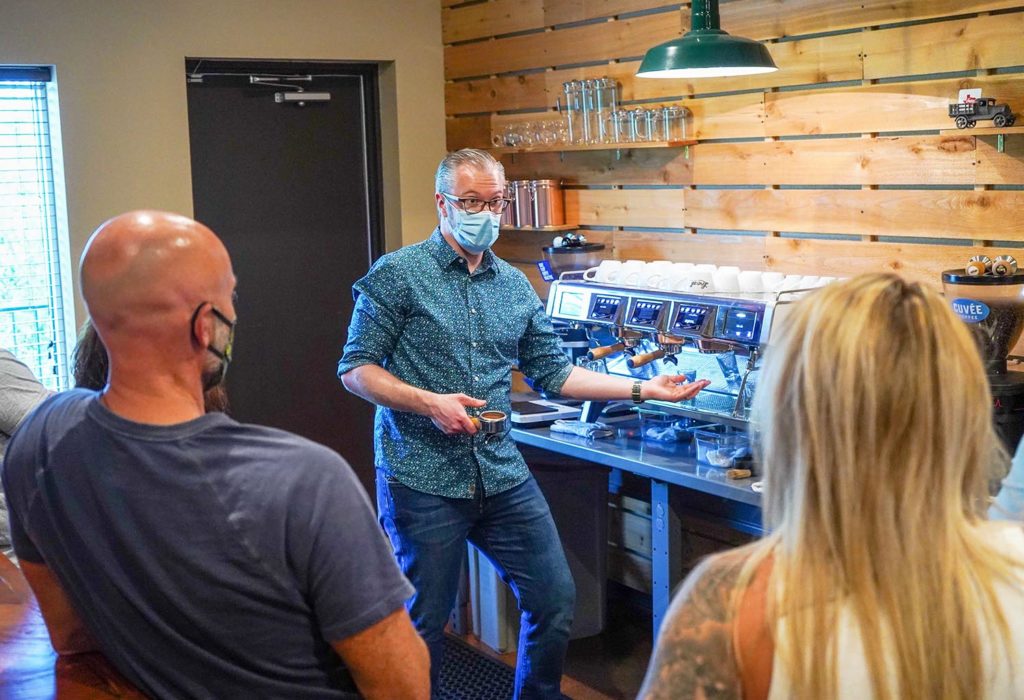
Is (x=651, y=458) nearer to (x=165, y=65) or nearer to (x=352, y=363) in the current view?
(x=352, y=363)

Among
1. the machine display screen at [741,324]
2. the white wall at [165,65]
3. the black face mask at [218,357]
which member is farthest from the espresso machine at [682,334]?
the black face mask at [218,357]

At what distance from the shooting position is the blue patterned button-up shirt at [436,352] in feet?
10.2

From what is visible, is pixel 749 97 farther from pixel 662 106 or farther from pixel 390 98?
pixel 390 98

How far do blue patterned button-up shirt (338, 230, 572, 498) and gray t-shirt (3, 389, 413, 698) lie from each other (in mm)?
1495

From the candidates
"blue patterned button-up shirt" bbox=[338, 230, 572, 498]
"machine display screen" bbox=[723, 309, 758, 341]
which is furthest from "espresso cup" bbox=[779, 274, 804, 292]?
"blue patterned button-up shirt" bbox=[338, 230, 572, 498]

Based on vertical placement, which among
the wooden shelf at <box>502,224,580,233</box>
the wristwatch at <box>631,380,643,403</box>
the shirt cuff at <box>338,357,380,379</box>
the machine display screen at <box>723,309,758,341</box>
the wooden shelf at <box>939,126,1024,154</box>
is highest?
the wooden shelf at <box>939,126,1024,154</box>

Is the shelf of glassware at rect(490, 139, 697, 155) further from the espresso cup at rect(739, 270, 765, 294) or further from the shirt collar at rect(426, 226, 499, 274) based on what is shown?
the shirt collar at rect(426, 226, 499, 274)

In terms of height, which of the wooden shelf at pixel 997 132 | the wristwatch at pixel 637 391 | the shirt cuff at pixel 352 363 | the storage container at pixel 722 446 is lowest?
the storage container at pixel 722 446

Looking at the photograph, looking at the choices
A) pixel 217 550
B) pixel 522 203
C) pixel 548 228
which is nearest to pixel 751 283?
pixel 548 228

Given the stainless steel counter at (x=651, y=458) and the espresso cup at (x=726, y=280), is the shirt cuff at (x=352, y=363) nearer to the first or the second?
the stainless steel counter at (x=651, y=458)

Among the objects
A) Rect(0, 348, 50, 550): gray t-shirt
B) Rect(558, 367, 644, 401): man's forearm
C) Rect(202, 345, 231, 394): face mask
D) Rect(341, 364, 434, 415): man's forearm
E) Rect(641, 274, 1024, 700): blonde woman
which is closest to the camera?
Rect(641, 274, 1024, 700): blonde woman

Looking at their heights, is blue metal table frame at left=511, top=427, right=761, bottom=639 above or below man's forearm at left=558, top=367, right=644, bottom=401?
below

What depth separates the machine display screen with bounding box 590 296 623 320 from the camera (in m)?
3.67

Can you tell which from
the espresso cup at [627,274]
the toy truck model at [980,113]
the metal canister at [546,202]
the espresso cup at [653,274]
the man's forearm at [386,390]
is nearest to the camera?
the man's forearm at [386,390]
